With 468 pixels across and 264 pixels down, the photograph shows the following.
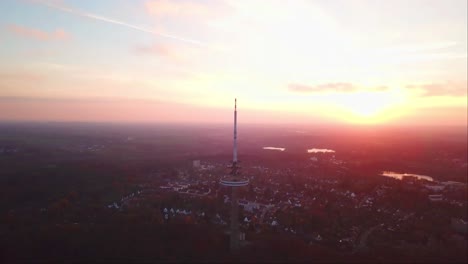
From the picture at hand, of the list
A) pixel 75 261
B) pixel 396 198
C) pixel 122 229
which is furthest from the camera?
pixel 396 198

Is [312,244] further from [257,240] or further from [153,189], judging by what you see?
[153,189]

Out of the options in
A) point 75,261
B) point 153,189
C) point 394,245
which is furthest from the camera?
point 153,189

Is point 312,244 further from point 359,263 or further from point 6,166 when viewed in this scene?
point 6,166

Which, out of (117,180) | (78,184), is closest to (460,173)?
(117,180)

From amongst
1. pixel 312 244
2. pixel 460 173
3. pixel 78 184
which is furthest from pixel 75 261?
pixel 460 173

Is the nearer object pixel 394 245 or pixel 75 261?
pixel 75 261

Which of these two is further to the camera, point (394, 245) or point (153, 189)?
point (153, 189)

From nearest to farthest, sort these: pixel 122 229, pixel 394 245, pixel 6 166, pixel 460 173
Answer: pixel 394 245, pixel 122 229, pixel 6 166, pixel 460 173

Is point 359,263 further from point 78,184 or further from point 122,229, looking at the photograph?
point 78,184

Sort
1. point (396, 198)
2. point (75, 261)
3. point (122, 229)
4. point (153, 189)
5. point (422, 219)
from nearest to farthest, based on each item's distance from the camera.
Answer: point (75, 261) → point (122, 229) → point (422, 219) → point (396, 198) → point (153, 189)
